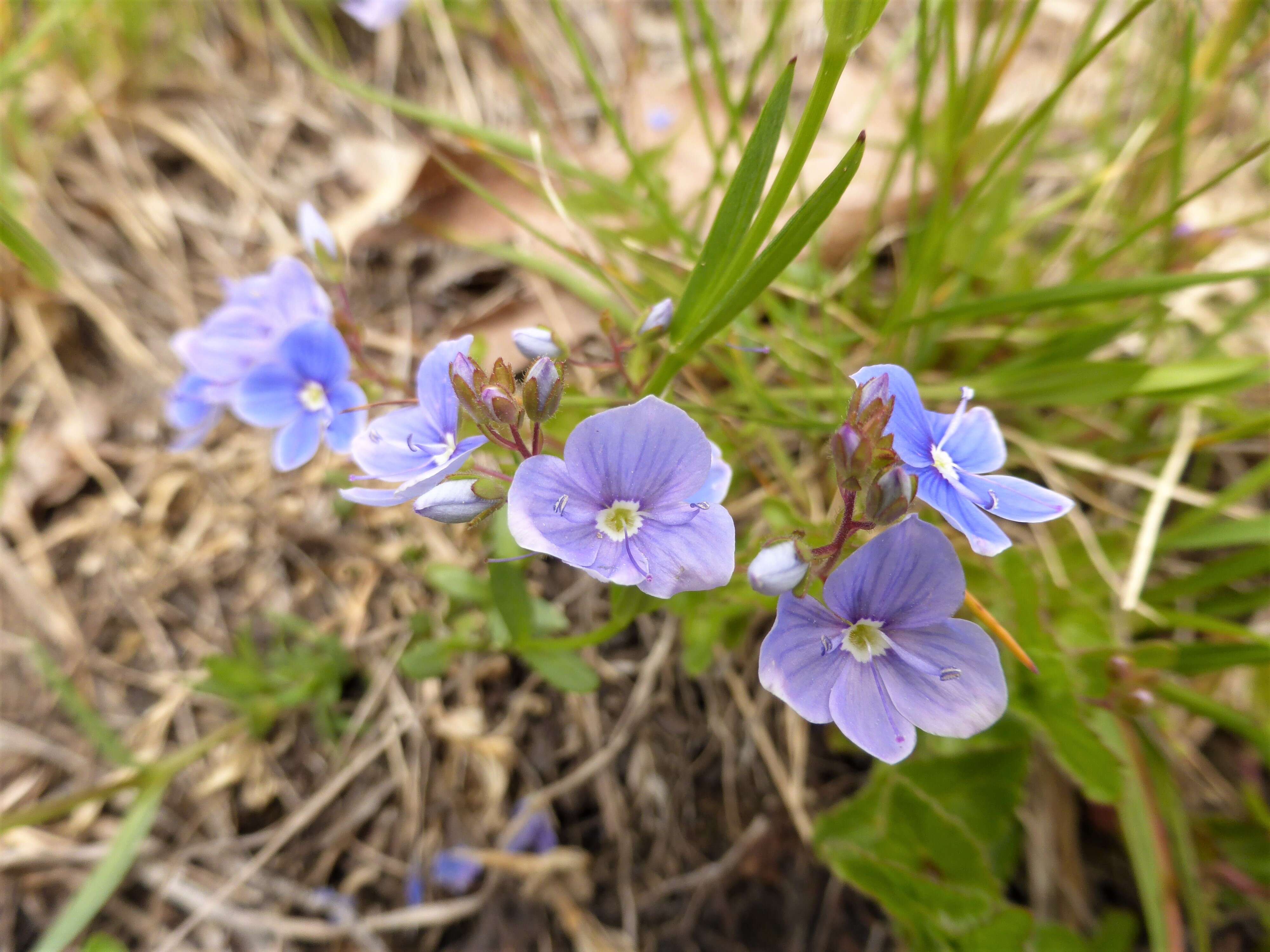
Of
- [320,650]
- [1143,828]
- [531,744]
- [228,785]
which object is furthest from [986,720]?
[228,785]

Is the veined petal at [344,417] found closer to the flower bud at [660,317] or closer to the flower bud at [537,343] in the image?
the flower bud at [537,343]

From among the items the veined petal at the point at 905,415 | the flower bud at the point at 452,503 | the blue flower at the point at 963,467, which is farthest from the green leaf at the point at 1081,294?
the flower bud at the point at 452,503

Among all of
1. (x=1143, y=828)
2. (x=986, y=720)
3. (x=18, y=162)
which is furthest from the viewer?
(x=18, y=162)

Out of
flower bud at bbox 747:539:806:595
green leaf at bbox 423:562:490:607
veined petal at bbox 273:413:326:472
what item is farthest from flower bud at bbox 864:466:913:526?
veined petal at bbox 273:413:326:472

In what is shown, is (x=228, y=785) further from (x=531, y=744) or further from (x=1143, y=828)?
(x=1143, y=828)

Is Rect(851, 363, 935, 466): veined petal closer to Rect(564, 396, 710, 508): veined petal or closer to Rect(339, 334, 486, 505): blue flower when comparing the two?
Rect(564, 396, 710, 508): veined petal

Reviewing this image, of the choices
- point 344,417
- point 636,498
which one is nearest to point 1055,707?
point 636,498
